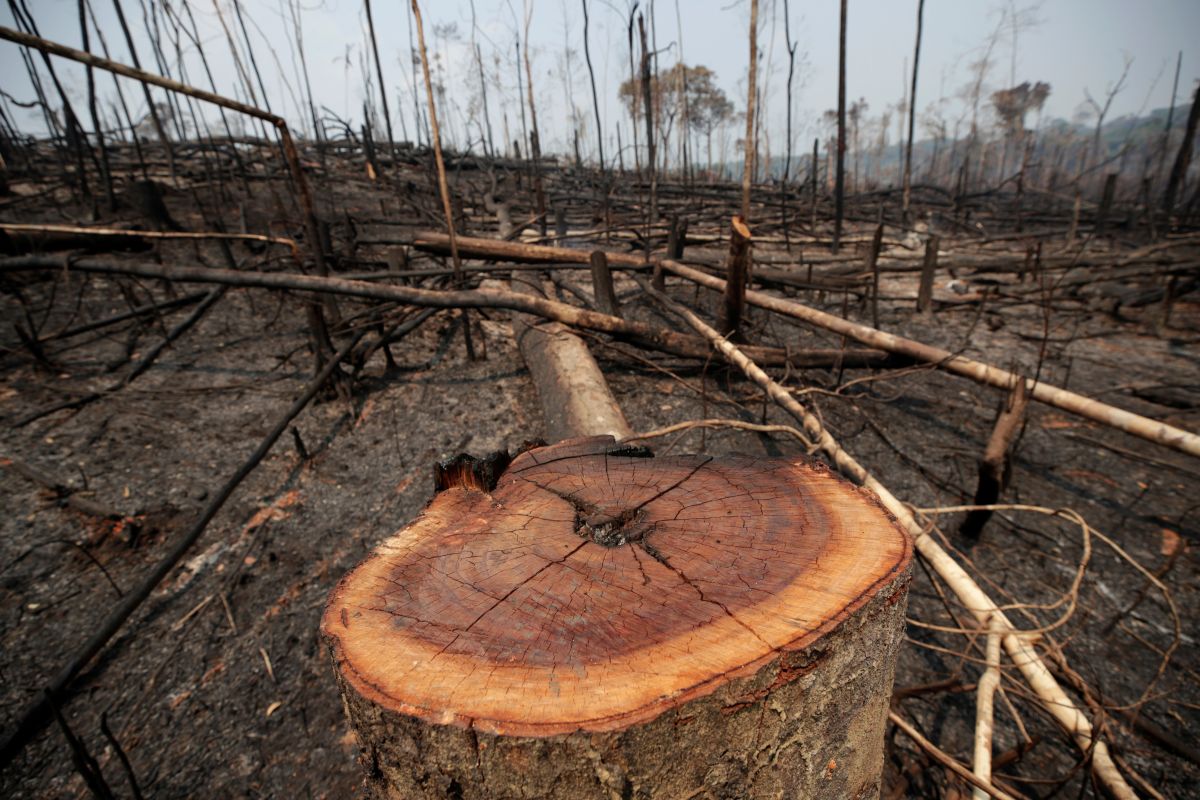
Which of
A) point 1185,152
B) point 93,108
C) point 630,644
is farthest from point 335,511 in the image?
point 1185,152

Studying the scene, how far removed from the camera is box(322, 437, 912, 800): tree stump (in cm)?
71

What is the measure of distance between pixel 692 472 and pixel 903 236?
14203mm

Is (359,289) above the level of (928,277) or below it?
above

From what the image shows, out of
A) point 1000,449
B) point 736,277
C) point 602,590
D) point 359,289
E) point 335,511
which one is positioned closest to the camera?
point 602,590

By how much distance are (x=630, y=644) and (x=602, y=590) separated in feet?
0.46

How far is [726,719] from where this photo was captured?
76 centimetres

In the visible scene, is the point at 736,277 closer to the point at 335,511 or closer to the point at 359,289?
the point at 359,289

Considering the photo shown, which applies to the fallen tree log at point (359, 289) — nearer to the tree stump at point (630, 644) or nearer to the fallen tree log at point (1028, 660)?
the fallen tree log at point (1028, 660)

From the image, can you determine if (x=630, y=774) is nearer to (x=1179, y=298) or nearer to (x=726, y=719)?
(x=726, y=719)

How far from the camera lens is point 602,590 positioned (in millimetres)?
915

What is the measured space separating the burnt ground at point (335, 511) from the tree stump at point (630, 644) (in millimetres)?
921

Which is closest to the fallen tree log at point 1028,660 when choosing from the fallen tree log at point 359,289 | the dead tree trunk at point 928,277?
the fallen tree log at point 359,289

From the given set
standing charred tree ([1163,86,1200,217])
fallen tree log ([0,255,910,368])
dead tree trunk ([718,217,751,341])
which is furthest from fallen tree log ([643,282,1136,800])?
standing charred tree ([1163,86,1200,217])

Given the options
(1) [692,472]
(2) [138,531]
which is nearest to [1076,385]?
(1) [692,472]
